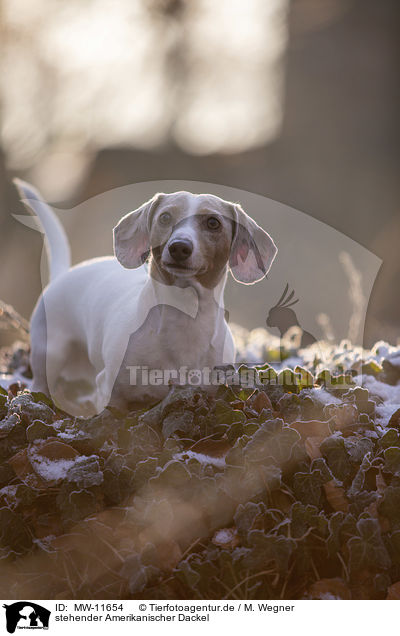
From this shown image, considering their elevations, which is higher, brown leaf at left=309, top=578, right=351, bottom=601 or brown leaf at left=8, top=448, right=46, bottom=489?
brown leaf at left=8, top=448, right=46, bottom=489

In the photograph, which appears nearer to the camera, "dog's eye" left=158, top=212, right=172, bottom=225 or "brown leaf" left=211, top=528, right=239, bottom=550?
"brown leaf" left=211, top=528, right=239, bottom=550

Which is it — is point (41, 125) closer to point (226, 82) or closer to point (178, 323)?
point (226, 82)

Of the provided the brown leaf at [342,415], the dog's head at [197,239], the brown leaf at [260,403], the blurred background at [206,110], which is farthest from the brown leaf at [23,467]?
the blurred background at [206,110]

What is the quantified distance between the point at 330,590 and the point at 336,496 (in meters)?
0.22

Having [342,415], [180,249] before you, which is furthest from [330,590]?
[180,249]

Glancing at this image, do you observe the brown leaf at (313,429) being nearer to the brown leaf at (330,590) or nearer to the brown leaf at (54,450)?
the brown leaf at (330,590)

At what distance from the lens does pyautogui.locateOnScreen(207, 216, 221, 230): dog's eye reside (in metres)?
2.57

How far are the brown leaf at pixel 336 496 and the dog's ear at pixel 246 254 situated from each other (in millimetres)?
1363

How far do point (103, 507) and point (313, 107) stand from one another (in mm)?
5870

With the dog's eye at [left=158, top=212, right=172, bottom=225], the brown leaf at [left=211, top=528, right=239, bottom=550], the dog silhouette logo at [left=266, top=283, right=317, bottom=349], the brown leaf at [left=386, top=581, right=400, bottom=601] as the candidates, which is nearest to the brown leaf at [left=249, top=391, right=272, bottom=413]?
the brown leaf at [left=211, top=528, right=239, bottom=550]

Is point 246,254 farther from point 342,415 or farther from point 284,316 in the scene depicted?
point 284,316

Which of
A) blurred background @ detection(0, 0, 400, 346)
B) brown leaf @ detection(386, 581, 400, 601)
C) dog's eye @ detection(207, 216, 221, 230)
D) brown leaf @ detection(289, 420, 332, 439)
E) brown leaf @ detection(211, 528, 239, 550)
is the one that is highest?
blurred background @ detection(0, 0, 400, 346)
